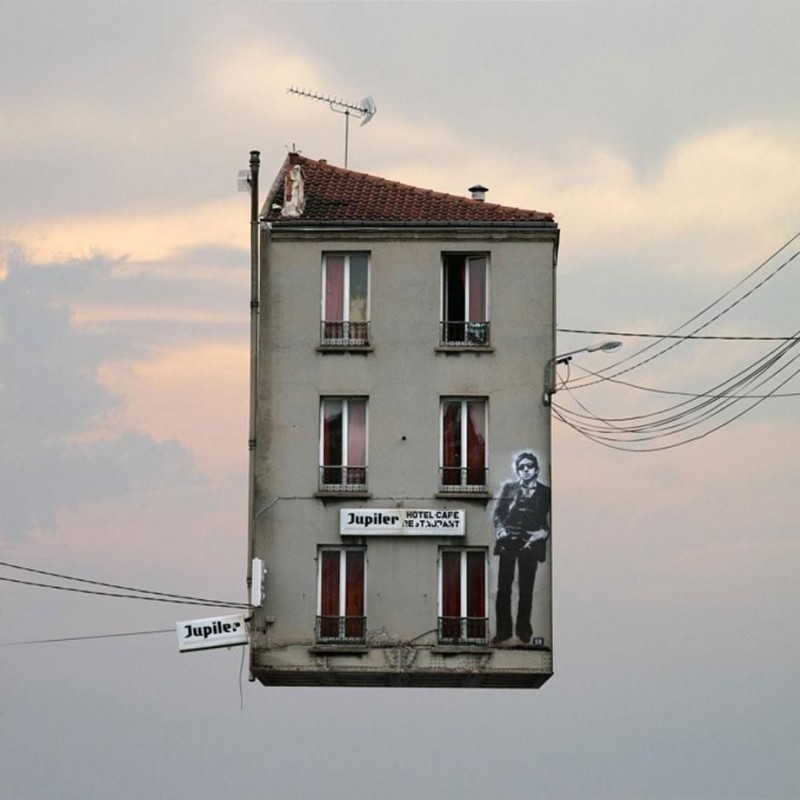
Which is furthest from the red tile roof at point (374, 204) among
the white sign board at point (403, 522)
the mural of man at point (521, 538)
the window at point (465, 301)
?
the white sign board at point (403, 522)

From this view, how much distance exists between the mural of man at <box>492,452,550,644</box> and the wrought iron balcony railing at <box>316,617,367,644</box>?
3.51 meters

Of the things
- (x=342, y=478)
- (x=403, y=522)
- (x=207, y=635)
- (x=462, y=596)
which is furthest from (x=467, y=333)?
(x=207, y=635)

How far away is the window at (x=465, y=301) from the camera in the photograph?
63188mm

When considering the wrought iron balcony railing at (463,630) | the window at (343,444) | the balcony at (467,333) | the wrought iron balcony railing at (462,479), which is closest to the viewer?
the wrought iron balcony railing at (463,630)

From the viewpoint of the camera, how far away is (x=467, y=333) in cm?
6322

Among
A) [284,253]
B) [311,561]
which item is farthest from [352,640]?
[284,253]

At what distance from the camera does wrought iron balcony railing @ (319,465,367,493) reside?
206ft

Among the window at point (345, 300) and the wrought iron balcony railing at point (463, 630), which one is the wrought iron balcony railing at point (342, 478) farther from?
the wrought iron balcony railing at point (463, 630)

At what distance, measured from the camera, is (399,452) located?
62750mm

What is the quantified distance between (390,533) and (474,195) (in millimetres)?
10245

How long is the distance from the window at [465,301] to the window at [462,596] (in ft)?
18.7

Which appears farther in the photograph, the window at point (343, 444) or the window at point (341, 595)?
the window at point (343, 444)

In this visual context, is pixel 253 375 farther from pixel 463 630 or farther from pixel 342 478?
pixel 463 630

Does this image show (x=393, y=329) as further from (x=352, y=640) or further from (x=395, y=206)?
(x=352, y=640)
